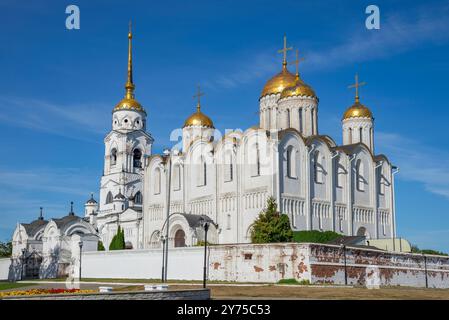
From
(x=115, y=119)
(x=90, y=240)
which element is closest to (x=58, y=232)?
(x=90, y=240)

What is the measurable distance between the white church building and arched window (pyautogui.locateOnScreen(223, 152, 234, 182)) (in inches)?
3.5

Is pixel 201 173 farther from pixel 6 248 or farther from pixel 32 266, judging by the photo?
pixel 6 248

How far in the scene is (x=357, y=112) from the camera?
62562 mm

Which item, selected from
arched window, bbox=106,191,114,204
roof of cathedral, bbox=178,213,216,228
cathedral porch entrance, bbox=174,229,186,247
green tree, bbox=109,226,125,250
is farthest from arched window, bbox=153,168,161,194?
arched window, bbox=106,191,114,204

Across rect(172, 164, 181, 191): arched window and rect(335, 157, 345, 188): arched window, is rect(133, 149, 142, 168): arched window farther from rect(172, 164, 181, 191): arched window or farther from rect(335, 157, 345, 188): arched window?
rect(335, 157, 345, 188): arched window

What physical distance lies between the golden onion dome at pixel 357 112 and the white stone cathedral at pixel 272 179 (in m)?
0.11

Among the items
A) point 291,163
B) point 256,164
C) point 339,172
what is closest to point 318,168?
point 339,172

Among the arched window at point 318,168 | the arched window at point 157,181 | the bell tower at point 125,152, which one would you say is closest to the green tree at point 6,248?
the bell tower at point 125,152

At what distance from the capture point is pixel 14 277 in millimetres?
60906

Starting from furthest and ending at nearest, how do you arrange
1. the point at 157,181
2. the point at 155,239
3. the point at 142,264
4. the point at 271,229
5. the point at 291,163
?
the point at 157,181, the point at 155,239, the point at 291,163, the point at 142,264, the point at 271,229

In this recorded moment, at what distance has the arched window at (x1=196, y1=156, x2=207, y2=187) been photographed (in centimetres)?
5675

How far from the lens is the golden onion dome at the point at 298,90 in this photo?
2277 inches

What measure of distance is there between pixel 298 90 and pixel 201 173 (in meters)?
11.6
